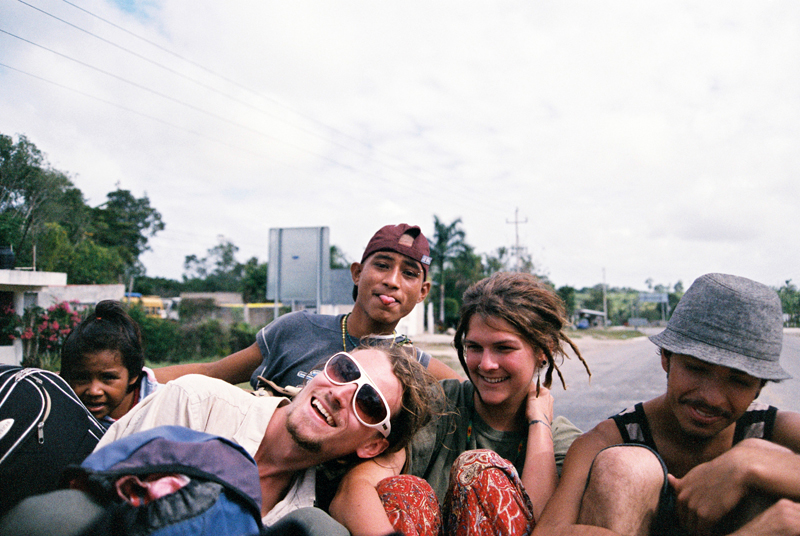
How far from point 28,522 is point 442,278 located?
40.7 m

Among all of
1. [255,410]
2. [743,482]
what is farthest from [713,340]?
[255,410]

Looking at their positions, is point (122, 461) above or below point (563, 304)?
below

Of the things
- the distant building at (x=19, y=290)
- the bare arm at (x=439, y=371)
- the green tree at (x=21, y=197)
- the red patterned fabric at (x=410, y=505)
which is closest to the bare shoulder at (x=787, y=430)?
the red patterned fabric at (x=410, y=505)

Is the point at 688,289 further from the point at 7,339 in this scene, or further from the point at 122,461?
the point at 7,339

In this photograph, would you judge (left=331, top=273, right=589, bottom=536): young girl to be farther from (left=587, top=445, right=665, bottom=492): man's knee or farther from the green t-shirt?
(left=587, top=445, right=665, bottom=492): man's knee

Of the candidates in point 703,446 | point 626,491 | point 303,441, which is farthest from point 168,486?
point 703,446

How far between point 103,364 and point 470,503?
2.11 metres

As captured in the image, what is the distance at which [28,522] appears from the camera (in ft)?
2.97

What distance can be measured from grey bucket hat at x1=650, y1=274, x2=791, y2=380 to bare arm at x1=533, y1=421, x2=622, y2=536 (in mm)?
444

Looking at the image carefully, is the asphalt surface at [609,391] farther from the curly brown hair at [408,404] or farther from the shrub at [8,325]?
the shrub at [8,325]

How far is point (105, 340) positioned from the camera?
276 centimetres

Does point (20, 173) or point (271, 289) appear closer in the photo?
point (20, 173)

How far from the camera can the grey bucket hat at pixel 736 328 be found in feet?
5.83

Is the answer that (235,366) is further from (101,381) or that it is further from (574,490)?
(574,490)
